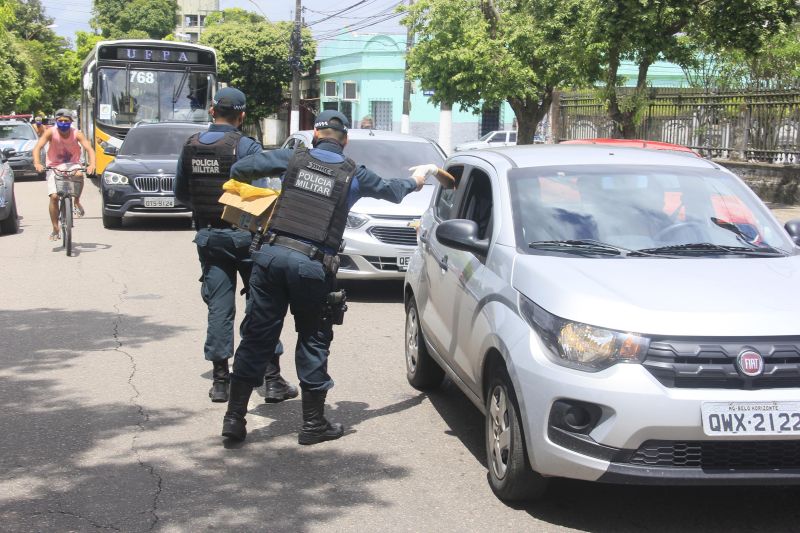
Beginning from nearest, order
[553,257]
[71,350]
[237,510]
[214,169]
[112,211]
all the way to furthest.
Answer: [237,510]
[553,257]
[214,169]
[71,350]
[112,211]

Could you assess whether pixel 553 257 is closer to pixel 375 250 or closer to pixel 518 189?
pixel 518 189

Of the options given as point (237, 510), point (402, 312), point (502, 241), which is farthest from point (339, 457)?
point (402, 312)

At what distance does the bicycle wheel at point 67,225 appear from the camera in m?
13.5

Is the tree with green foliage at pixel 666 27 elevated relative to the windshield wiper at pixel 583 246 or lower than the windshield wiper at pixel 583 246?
elevated

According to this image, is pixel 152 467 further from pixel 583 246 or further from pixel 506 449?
Result: pixel 583 246

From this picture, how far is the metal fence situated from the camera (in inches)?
750

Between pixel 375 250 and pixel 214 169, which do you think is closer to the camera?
pixel 214 169

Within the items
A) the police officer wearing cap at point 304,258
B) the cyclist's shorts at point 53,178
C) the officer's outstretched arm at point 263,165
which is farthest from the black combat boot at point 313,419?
the cyclist's shorts at point 53,178

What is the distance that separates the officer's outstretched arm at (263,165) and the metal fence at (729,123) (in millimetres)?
15032

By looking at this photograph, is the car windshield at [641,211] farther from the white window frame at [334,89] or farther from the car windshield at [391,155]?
the white window frame at [334,89]

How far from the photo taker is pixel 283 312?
221 inches

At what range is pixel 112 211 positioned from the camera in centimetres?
1650

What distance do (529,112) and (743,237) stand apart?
21.8 m

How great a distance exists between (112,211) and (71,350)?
882 cm
